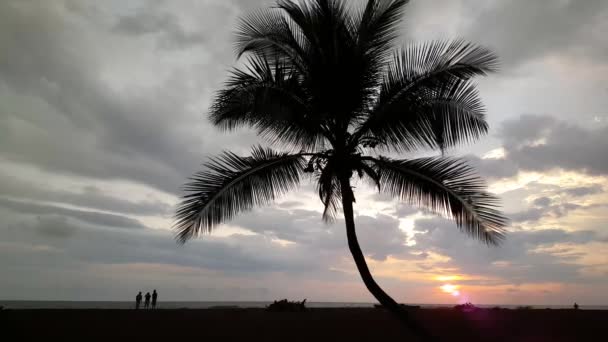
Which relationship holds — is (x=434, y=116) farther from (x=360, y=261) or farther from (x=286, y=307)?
(x=286, y=307)

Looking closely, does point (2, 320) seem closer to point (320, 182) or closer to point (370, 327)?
point (370, 327)

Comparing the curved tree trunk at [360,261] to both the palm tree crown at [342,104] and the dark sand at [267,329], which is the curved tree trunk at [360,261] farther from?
the dark sand at [267,329]

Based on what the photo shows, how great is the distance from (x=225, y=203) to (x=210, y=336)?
282 inches

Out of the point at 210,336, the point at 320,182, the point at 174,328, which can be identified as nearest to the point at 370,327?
the point at 210,336

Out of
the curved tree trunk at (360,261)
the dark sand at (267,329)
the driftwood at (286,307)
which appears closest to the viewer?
the curved tree trunk at (360,261)

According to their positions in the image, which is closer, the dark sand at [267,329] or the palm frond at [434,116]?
the palm frond at [434,116]

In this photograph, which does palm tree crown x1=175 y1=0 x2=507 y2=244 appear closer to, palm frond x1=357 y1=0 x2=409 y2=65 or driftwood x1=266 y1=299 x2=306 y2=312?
palm frond x1=357 y1=0 x2=409 y2=65

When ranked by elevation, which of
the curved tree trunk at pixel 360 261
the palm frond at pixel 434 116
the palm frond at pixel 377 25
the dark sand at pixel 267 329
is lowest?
the dark sand at pixel 267 329

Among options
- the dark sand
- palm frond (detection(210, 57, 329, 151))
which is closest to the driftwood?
Answer: the dark sand

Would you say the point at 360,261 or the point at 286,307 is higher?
the point at 360,261

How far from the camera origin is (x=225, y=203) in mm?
8820

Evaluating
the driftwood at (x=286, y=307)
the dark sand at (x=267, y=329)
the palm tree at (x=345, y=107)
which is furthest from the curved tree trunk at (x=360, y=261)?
the driftwood at (x=286, y=307)

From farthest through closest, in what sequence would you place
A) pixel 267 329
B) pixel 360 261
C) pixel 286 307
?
pixel 286 307
pixel 267 329
pixel 360 261

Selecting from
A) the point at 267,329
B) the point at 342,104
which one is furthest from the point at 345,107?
the point at 267,329
